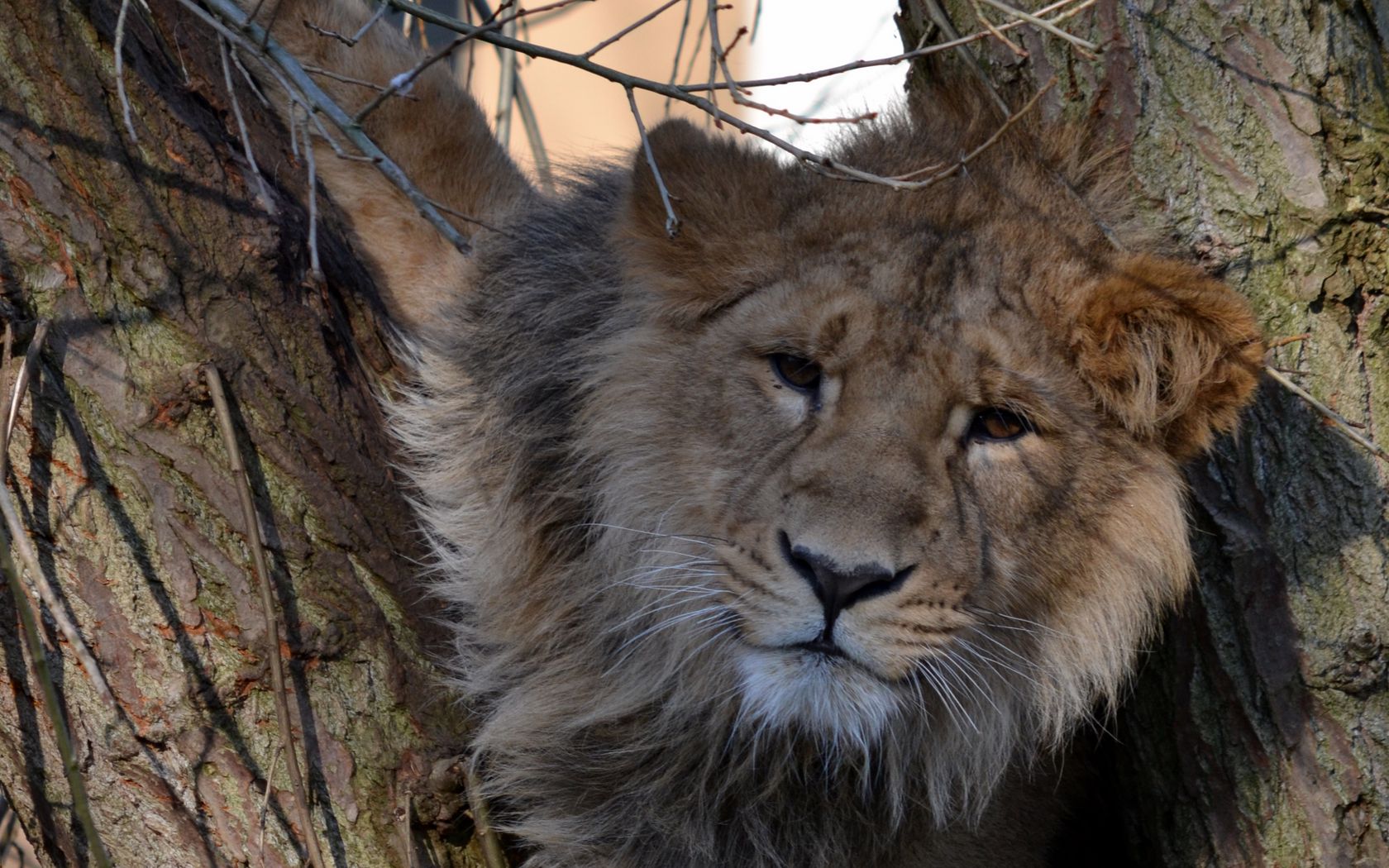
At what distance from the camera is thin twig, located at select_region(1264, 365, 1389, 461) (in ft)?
7.30

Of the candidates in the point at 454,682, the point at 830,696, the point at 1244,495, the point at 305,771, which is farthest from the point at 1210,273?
the point at 305,771

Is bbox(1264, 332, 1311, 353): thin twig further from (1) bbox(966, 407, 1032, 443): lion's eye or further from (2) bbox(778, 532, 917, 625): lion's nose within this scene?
(2) bbox(778, 532, 917, 625): lion's nose

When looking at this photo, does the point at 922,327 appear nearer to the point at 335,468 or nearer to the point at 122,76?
the point at 335,468

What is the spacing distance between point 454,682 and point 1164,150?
1674 mm

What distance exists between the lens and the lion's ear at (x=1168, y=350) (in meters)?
2.22

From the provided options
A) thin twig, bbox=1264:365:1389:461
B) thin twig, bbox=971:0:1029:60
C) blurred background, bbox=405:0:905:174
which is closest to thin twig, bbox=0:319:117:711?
thin twig, bbox=971:0:1029:60

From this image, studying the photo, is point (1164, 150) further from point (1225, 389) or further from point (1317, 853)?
point (1317, 853)

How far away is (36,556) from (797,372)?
1278 mm

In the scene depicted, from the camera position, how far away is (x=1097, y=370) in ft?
7.70

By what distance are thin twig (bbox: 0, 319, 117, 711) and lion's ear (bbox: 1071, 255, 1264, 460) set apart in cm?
168

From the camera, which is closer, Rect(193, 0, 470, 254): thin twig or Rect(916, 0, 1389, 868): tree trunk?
Rect(193, 0, 470, 254): thin twig

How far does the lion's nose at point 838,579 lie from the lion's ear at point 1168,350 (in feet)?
1.82

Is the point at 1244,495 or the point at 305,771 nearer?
the point at 305,771

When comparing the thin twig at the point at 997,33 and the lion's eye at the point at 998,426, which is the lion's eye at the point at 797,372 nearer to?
the lion's eye at the point at 998,426
